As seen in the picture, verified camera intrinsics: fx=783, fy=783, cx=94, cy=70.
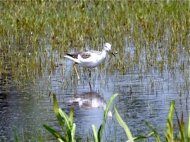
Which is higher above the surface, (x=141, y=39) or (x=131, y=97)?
(x=141, y=39)

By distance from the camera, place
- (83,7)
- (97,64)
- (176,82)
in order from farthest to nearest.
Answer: (83,7) < (97,64) < (176,82)

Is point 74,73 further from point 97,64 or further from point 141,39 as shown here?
point 141,39

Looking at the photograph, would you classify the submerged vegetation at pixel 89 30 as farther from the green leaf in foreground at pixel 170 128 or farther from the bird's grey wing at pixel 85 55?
the green leaf in foreground at pixel 170 128

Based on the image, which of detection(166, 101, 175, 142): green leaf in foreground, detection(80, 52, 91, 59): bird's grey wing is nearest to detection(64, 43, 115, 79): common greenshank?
detection(80, 52, 91, 59): bird's grey wing

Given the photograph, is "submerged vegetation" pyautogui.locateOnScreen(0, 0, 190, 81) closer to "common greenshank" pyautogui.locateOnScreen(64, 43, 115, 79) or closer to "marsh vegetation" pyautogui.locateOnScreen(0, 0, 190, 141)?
"marsh vegetation" pyautogui.locateOnScreen(0, 0, 190, 141)

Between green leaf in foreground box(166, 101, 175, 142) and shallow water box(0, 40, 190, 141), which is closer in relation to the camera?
green leaf in foreground box(166, 101, 175, 142)

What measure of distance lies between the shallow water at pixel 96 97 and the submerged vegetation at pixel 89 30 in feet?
1.06

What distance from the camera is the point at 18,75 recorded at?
1238 centimetres

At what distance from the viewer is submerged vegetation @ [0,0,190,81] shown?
13203 mm

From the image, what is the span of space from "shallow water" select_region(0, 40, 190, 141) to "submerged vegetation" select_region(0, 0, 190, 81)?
0.32m

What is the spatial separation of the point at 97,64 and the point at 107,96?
188 centimetres

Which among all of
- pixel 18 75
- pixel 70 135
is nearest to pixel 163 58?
pixel 18 75

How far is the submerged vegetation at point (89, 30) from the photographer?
13203mm

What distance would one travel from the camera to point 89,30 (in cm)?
1595
